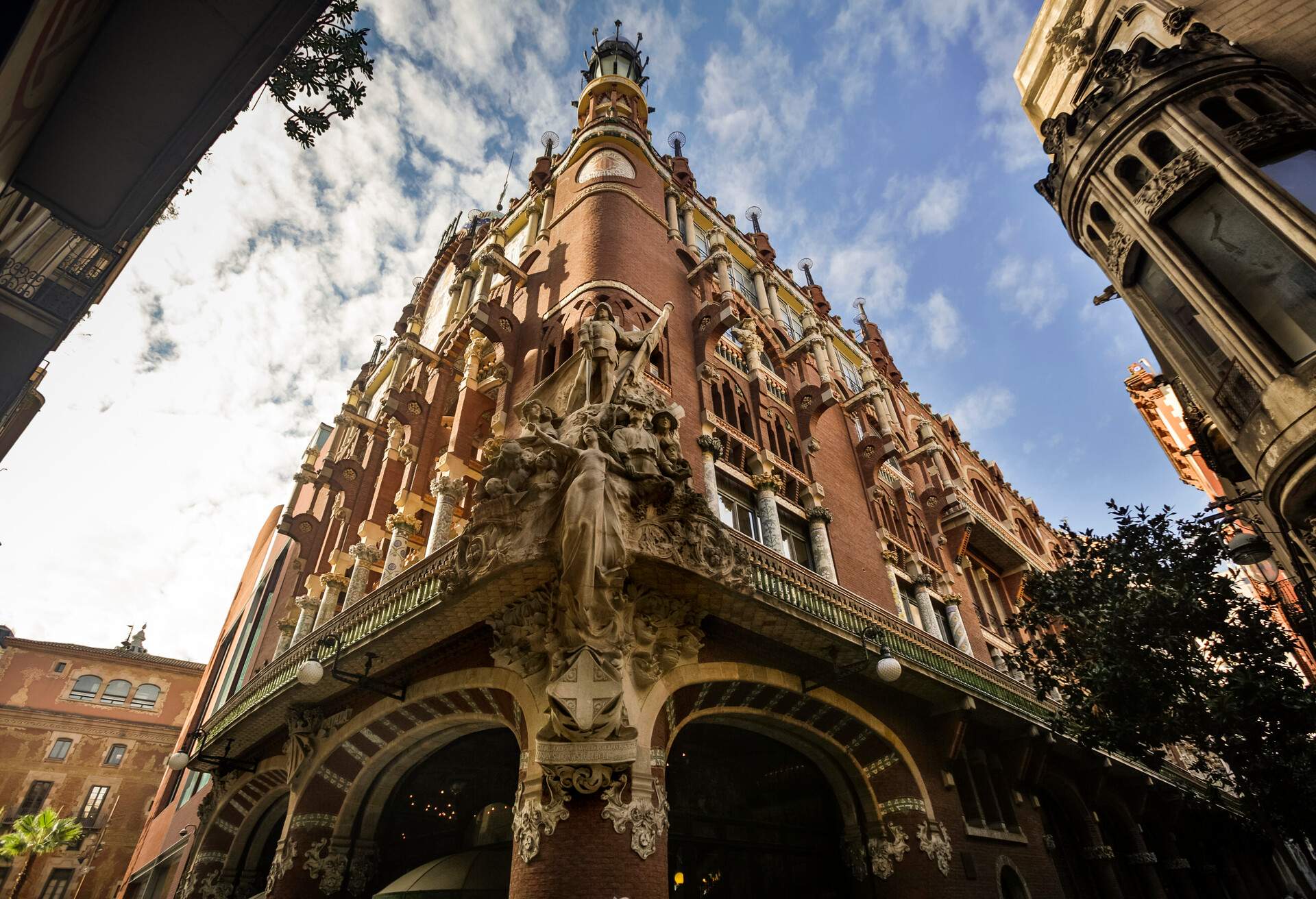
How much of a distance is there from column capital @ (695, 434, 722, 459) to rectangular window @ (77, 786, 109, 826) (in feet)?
136

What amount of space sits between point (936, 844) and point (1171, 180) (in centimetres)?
1400

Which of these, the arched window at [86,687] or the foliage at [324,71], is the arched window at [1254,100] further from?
the arched window at [86,687]

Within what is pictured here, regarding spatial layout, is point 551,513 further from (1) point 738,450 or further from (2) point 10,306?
(1) point 738,450

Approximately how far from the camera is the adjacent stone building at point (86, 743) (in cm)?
3238

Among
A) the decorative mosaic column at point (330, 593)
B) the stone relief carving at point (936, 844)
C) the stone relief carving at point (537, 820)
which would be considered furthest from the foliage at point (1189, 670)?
the decorative mosaic column at point (330, 593)

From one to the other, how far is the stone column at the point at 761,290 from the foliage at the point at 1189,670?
584 inches

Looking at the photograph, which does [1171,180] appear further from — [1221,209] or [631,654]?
[631,654]

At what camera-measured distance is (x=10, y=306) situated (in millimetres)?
6039

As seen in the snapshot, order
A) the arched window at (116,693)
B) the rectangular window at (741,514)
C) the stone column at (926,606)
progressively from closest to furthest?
the rectangular window at (741,514), the stone column at (926,606), the arched window at (116,693)

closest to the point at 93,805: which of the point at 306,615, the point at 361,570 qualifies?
the point at 306,615

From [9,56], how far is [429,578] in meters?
8.59

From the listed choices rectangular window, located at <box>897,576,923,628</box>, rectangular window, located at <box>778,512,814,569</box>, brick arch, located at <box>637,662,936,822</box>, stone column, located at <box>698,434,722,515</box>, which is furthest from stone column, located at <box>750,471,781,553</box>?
rectangular window, located at <box>897,576,923,628</box>

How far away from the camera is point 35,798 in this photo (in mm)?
33781

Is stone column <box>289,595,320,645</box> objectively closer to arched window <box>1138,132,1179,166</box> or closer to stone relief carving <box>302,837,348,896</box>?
stone relief carving <box>302,837,348,896</box>
